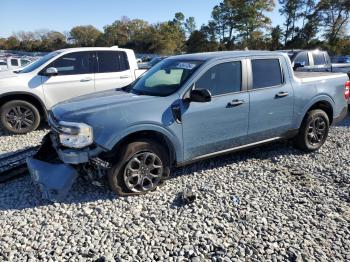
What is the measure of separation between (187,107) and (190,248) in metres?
1.83

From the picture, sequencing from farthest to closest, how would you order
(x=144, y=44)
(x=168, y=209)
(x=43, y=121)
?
(x=144, y=44)
(x=43, y=121)
(x=168, y=209)

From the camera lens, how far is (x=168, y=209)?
402cm

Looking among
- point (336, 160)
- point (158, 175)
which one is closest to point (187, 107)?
point (158, 175)

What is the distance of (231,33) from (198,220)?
60008mm

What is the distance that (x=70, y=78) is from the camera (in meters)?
7.57

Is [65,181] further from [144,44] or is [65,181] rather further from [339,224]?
[144,44]

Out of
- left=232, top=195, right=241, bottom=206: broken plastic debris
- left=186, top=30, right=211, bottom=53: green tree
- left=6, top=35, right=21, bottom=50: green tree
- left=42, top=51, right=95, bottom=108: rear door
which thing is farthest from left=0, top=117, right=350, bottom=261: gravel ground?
left=6, top=35, right=21, bottom=50: green tree

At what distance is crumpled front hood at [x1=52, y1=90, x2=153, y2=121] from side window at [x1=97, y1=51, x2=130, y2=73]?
3.27 meters

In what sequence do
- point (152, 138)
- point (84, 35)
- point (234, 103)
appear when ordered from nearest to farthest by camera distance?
point (152, 138) → point (234, 103) → point (84, 35)

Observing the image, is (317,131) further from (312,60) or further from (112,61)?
(312,60)

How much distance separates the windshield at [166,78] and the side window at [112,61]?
2894 mm

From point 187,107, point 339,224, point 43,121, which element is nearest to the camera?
point 339,224

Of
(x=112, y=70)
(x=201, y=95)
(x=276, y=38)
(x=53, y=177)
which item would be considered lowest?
(x=53, y=177)

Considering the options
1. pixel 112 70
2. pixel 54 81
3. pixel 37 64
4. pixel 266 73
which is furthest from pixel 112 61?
pixel 266 73
